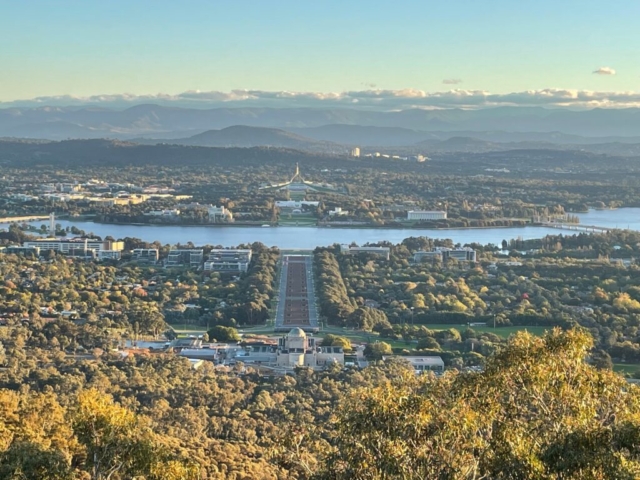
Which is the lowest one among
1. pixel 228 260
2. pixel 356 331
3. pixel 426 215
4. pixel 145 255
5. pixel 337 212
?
pixel 337 212

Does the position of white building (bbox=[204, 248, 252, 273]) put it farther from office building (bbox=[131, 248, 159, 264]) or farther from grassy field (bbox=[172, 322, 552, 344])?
grassy field (bbox=[172, 322, 552, 344])

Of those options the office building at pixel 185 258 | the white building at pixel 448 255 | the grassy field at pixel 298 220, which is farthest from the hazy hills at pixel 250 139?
the office building at pixel 185 258

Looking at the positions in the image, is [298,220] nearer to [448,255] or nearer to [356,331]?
[448,255]

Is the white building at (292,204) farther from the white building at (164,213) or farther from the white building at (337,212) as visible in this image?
the white building at (164,213)

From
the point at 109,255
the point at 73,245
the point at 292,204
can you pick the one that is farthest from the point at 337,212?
the point at 109,255

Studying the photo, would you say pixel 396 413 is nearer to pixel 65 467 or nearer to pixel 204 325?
pixel 65 467

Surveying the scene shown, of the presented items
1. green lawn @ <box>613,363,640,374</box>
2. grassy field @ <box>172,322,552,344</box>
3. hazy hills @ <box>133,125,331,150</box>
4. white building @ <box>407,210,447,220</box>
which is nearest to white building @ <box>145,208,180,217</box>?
white building @ <box>407,210,447,220</box>

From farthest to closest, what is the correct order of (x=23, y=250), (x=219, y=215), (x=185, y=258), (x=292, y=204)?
(x=292, y=204)
(x=219, y=215)
(x=23, y=250)
(x=185, y=258)

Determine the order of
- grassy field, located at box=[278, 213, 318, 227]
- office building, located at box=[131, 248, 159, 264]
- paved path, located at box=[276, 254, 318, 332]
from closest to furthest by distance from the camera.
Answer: paved path, located at box=[276, 254, 318, 332] < office building, located at box=[131, 248, 159, 264] < grassy field, located at box=[278, 213, 318, 227]
